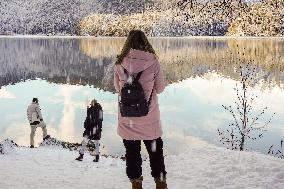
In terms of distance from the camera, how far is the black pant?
637 cm

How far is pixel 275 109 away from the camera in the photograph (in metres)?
34.4

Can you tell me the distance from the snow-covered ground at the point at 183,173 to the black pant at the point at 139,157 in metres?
1.39

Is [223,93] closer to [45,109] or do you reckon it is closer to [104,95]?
[104,95]

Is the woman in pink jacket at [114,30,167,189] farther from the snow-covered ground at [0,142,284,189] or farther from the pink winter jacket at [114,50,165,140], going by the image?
the snow-covered ground at [0,142,284,189]

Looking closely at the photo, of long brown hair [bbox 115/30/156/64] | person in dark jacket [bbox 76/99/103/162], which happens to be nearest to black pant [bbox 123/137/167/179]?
long brown hair [bbox 115/30/156/64]

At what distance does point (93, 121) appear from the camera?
43.1ft

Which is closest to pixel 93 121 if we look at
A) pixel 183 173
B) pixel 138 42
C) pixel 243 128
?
pixel 183 173

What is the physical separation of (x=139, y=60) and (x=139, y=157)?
4.52 ft

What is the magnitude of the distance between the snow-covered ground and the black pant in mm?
1386

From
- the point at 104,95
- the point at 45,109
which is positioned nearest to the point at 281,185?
the point at 45,109

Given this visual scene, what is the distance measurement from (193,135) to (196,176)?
61.3ft

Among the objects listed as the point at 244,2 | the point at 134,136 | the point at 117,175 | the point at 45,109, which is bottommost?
the point at 45,109

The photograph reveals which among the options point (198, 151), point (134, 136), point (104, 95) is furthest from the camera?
point (104, 95)

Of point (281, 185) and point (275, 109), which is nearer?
point (281, 185)
